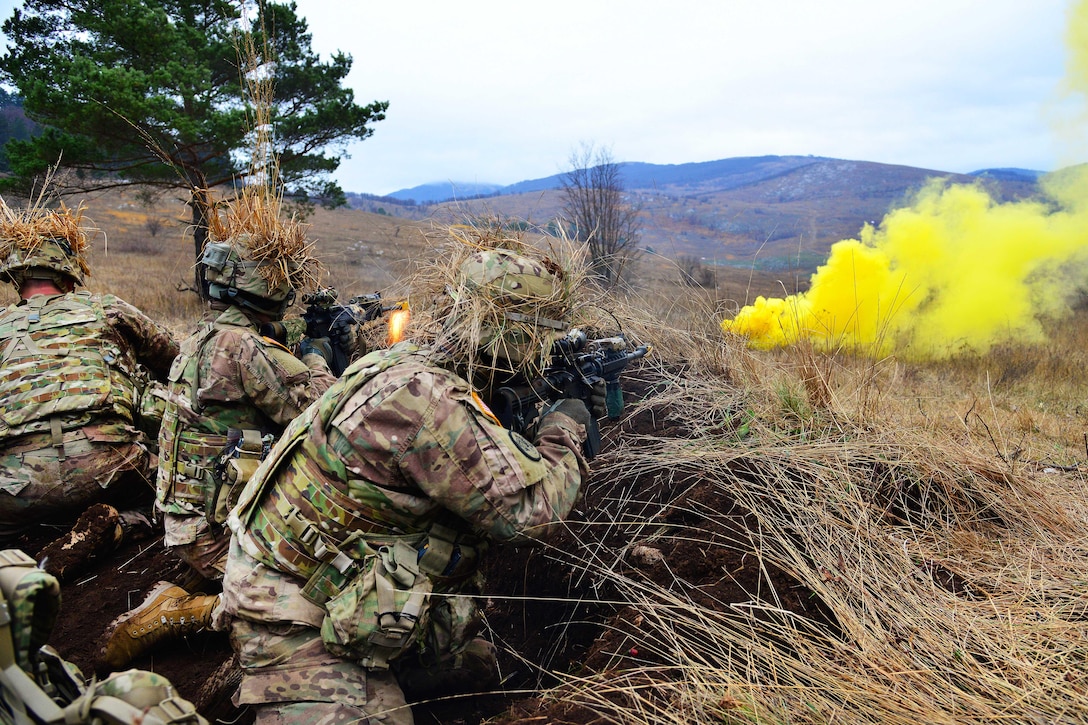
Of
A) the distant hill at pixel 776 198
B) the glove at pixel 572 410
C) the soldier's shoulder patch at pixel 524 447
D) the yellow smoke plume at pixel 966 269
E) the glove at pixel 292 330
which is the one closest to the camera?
the soldier's shoulder patch at pixel 524 447

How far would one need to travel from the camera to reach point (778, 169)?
114 meters

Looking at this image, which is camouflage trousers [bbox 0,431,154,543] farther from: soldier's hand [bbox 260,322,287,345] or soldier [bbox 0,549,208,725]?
soldier [bbox 0,549,208,725]

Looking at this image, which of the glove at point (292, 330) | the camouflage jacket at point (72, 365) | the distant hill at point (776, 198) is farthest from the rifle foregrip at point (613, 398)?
the distant hill at point (776, 198)

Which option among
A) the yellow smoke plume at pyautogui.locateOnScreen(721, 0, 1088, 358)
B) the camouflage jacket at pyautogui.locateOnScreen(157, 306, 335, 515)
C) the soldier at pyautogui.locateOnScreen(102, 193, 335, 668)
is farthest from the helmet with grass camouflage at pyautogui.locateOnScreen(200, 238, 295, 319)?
the yellow smoke plume at pyautogui.locateOnScreen(721, 0, 1088, 358)

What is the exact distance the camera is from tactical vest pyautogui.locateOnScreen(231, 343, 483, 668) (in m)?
2.13

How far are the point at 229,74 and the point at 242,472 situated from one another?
1097 centimetres

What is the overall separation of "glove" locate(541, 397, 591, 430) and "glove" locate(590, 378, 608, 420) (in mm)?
147

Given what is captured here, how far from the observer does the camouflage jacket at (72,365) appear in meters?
4.04

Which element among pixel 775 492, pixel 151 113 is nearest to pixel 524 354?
pixel 775 492

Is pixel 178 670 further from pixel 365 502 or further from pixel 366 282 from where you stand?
pixel 366 282

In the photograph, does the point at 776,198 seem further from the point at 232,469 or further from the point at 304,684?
the point at 304,684

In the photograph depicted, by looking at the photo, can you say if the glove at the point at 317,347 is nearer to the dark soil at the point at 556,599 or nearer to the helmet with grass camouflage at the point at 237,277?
the helmet with grass camouflage at the point at 237,277

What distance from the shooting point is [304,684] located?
214cm

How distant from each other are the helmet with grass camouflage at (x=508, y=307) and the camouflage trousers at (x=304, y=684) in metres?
1.18
